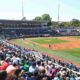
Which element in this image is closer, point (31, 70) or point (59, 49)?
point (31, 70)

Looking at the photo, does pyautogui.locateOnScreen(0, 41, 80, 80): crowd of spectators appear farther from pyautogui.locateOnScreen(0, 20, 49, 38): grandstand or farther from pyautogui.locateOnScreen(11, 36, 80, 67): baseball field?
pyautogui.locateOnScreen(0, 20, 49, 38): grandstand

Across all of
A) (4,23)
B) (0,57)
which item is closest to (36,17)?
(4,23)

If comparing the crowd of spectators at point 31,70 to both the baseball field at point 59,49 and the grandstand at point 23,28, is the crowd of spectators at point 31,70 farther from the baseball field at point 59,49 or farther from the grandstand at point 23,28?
the grandstand at point 23,28

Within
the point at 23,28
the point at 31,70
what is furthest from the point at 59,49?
the point at 23,28

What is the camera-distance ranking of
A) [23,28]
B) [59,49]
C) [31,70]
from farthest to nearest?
[23,28] → [59,49] → [31,70]

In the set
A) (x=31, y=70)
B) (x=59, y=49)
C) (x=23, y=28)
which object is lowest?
(x=59, y=49)

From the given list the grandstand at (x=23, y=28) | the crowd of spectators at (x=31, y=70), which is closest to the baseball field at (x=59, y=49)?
the crowd of spectators at (x=31, y=70)

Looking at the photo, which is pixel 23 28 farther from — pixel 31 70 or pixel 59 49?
pixel 31 70

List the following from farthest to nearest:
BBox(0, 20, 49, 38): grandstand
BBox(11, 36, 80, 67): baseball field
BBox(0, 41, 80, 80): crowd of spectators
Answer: BBox(0, 20, 49, 38): grandstand < BBox(11, 36, 80, 67): baseball field < BBox(0, 41, 80, 80): crowd of spectators

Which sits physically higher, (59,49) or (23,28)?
(23,28)

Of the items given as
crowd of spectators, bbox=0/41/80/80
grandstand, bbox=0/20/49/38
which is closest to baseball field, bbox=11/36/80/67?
crowd of spectators, bbox=0/41/80/80

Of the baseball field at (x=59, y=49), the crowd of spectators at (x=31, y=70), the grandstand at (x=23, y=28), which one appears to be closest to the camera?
the crowd of spectators at (x=31, y=70)

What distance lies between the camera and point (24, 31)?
98.5 metres

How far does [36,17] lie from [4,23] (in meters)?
83.3
